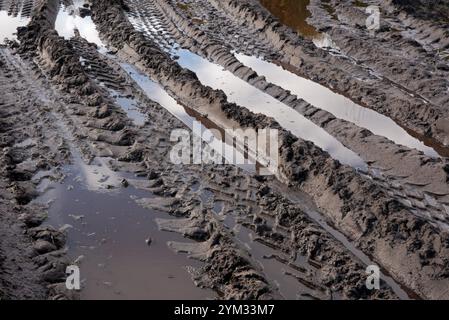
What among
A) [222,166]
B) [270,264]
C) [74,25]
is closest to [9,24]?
[74,25]

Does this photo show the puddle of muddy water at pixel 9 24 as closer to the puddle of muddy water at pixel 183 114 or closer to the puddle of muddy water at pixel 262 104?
the puddle of muddy water at pixel 183 114

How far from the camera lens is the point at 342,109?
10.9 metres

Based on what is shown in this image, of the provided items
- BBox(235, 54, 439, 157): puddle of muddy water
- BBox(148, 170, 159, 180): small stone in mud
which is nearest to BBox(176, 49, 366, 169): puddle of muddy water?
BBox(235, 54, 439, 157): puddle of muddy water

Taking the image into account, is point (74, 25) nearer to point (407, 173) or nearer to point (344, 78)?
point (344, 78)

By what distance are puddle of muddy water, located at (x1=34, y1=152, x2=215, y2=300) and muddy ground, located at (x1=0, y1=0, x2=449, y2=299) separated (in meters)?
0.02

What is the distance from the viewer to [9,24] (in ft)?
49.8

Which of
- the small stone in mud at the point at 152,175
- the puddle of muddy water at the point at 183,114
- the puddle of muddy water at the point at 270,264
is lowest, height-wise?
the puddle of muddy water at the point at 270,264

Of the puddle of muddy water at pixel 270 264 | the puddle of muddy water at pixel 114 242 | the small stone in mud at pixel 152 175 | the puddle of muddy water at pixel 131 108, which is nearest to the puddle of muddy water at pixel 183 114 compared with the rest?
the puddle of muddy water at pixel 131 108

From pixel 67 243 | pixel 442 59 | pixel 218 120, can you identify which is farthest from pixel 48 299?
pixel 442 59

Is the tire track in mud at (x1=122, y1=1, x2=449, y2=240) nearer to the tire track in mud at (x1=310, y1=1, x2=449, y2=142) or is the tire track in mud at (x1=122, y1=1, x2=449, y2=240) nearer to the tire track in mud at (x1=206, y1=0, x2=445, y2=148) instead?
the tire track in mud at (x1=206, y1=0, x2=445, y2=148)

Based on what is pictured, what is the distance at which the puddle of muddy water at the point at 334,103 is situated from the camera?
9.96 m

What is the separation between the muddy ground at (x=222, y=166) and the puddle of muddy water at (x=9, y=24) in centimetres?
12

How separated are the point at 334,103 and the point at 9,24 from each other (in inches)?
394

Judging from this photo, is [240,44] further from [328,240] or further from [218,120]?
[328,240]
